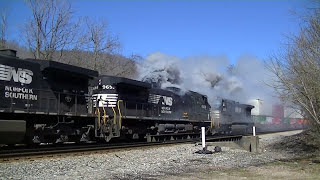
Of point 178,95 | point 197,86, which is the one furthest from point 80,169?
point 197,86

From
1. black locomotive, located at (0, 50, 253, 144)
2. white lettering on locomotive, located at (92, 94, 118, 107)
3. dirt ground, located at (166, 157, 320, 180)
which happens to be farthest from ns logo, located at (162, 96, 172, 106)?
dirt ground, located at (166, 157, 320, 180)

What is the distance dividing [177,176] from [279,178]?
95.7 inches

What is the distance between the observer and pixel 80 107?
48.8ft

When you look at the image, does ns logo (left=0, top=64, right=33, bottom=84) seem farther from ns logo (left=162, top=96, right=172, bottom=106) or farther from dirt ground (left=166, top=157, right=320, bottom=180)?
ns logo (left=162, top=96, right=172, bottom=106)

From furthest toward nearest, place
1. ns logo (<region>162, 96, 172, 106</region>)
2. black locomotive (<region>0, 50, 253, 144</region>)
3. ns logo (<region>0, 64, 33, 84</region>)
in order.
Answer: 1. ns logo (<region>162, 96, 172, 106</region>)
2. black locomotive (<region>0, 50, 253, 144</region>)
3. ns logo (<region>0, 64, 33, 84</region>)

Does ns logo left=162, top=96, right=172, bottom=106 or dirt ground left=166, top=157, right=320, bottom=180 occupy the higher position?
ns logo left=162, top=96, right=172, bottom=106

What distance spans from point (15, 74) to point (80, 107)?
11.5ft

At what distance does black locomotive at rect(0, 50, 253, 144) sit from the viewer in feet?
39.1

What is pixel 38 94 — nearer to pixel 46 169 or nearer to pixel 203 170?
pixel 46 169

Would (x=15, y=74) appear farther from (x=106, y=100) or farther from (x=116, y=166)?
(x=116, y=166)

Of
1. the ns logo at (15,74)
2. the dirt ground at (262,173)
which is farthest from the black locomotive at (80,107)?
the dirt ground at (262,173)

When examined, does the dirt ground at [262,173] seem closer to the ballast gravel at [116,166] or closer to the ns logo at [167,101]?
the ballast gravel at [116,166]

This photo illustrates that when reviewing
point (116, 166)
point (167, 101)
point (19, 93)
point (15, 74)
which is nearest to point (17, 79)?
point (15, 74)

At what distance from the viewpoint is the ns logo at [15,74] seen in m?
11.8
